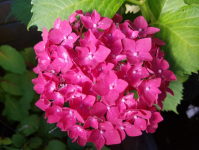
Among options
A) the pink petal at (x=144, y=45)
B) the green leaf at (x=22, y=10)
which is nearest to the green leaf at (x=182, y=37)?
the pink petal at (x=144, y=45)

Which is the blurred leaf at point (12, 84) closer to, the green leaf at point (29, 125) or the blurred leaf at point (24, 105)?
the blurred leaf at point (24, 105)

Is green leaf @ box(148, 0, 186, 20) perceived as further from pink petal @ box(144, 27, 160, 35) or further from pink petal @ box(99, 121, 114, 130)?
pink petal @ box(99, 121, 114, 130)

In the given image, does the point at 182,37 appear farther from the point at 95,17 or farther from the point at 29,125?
the point at 29,125

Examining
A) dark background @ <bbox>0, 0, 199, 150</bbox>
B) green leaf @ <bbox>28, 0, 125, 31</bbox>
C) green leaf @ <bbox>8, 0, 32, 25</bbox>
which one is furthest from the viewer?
dark background @ <bbox>0, 0, 199, 150</bbox>

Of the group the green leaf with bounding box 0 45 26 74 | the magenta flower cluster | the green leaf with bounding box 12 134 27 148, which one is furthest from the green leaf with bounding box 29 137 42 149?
the magenta flower cluster

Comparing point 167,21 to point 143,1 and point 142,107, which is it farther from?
point 142,107

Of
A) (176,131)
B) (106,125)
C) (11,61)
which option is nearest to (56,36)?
(106,125)

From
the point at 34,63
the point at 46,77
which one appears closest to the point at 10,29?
the point at 34,63
